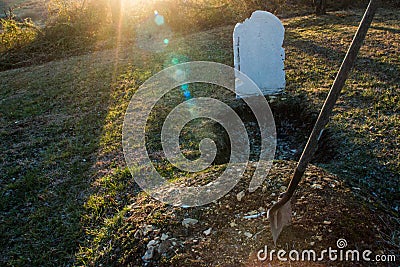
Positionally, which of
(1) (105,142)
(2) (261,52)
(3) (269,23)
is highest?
(3) (269,23)

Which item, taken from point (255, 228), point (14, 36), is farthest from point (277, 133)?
point (14, 36)

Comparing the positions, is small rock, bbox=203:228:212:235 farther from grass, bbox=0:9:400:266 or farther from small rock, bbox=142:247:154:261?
small rock, bbox=142:247:154:261

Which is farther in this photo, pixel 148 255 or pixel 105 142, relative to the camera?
pixel 105 142

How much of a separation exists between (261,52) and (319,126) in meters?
3.29

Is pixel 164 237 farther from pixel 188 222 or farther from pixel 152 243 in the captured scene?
pixel 188 222

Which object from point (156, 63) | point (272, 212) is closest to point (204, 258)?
point (272, 212)

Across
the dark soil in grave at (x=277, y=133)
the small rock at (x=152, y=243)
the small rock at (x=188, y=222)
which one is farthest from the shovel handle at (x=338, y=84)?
the dark soil in grave at (x=277, y=133)

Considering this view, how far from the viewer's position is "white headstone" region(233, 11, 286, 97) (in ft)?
15.7

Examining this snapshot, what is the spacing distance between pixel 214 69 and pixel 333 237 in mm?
5122

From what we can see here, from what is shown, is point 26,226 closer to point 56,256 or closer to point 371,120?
point 56,256

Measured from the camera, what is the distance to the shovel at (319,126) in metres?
1.74

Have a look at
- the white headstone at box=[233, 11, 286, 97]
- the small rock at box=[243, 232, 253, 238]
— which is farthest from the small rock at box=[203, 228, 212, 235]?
the white headstone at box=[233, 11, 286, 97]

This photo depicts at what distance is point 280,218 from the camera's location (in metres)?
2.21

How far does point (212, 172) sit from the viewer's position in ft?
10.6
